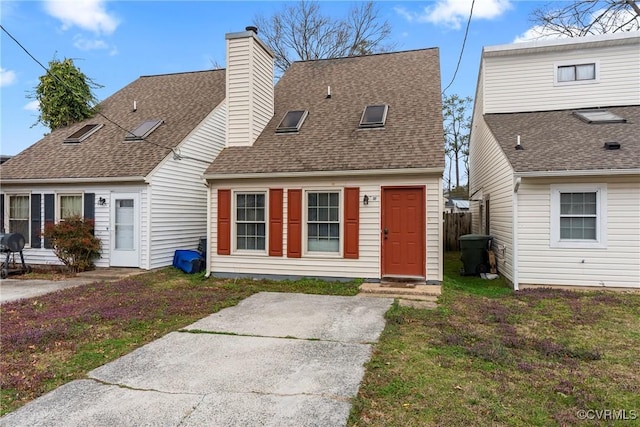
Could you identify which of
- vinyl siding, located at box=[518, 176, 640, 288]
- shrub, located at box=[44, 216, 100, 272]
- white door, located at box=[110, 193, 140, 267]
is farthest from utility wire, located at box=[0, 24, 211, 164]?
vinyl siding, located at box=[518, 176, 640, 288]

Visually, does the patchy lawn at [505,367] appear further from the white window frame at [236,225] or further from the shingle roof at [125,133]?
the shingle roof at [125,133]

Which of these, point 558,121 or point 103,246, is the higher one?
point 558,121

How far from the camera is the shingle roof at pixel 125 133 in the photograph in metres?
10.3

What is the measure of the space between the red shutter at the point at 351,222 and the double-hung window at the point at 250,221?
6.58 feet

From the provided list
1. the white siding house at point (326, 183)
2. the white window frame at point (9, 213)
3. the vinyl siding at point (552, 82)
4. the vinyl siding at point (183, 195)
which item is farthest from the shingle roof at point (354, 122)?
the white window frame at point (9, 213)

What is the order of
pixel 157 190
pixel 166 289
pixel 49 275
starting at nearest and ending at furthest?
pixel 166 289 → pixel 49 275 → pixel 157 190

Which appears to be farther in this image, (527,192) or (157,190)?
(157,190)

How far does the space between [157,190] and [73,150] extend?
3.57m

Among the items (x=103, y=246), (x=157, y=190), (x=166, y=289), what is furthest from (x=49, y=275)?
(x=166, y=289)

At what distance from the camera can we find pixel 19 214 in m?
11.0

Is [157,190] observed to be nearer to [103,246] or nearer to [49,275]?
[103,246]

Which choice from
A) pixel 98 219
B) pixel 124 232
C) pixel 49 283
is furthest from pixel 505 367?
pixel 98 219

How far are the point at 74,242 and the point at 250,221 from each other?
15.6 feet

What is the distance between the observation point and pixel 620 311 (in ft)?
19.7
